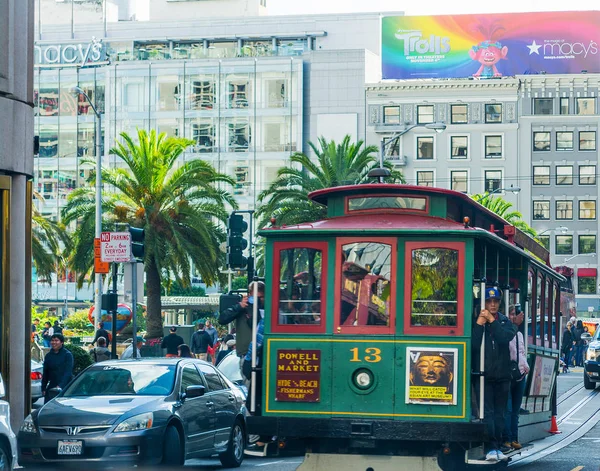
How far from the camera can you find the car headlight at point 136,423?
44.4ft

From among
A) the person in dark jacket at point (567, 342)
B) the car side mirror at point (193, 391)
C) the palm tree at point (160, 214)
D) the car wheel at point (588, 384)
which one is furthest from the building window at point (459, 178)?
the car side mirror at point (193, 391)

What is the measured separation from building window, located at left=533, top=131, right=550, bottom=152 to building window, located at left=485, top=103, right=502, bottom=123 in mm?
2701

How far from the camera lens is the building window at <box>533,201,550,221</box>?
8475 centimetres

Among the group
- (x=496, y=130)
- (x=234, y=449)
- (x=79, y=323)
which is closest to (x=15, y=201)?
(x=234, y=449)

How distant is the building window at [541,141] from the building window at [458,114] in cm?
489

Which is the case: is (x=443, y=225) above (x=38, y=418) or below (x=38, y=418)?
above

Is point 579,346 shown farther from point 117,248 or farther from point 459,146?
point 459,146

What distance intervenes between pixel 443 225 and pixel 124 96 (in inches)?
2843

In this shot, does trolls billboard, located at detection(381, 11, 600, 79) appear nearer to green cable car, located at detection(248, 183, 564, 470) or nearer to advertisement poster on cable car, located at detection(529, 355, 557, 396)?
advertisement poster on cable car, located at detection(529, 355, 557, 396)

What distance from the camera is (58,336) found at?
18.8 m

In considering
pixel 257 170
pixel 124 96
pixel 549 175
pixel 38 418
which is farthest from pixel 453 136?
pixel 38 418

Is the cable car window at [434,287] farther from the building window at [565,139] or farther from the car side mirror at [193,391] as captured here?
the building window at [565,139]

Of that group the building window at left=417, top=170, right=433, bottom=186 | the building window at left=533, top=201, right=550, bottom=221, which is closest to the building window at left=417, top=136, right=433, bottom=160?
the building window at left=417, top=170, right=433, bottom=186

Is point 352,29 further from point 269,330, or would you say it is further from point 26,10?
point 269,330
